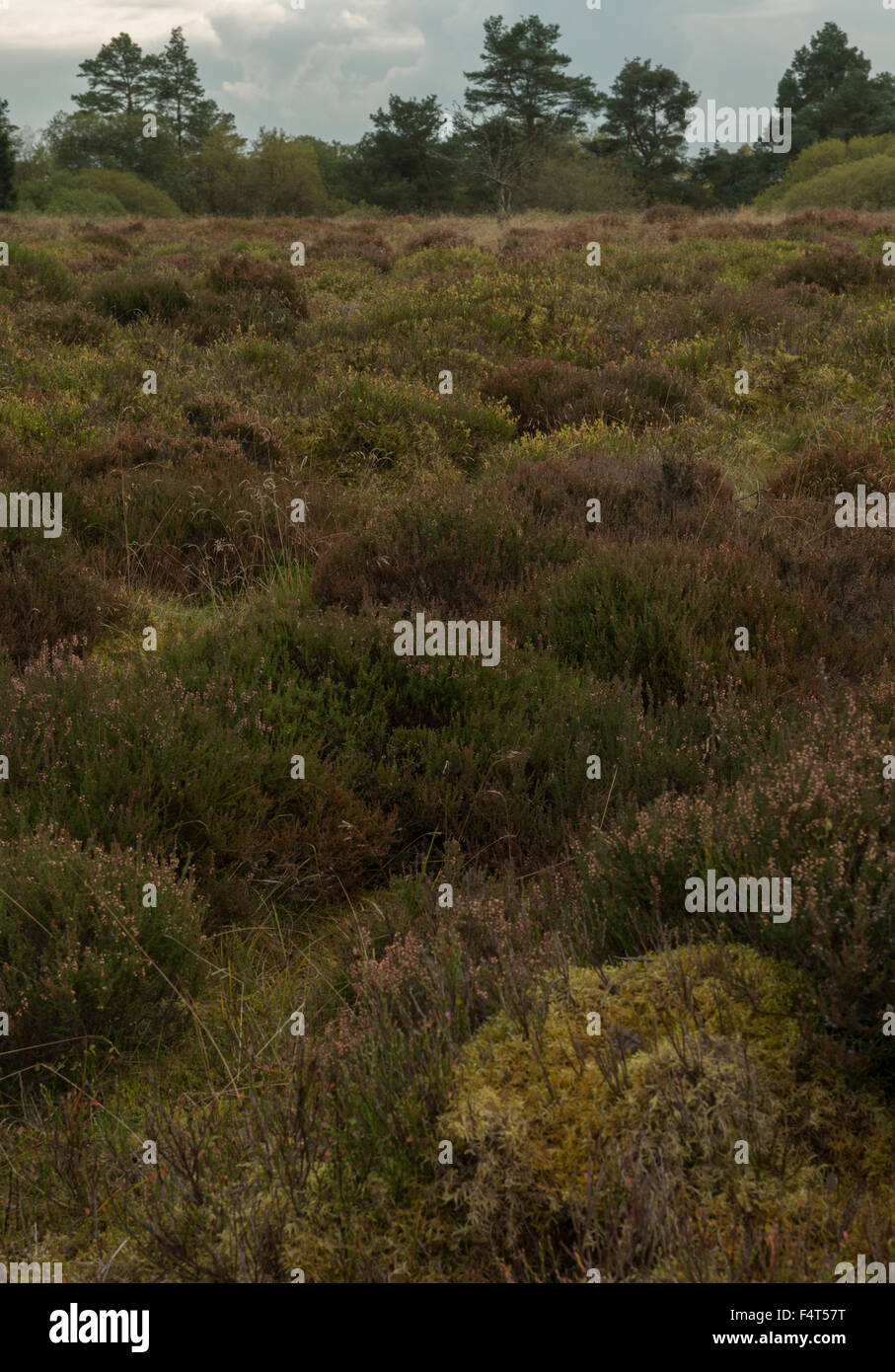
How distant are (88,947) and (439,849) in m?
1.31

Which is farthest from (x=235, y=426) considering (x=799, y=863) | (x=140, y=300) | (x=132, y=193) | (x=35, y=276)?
(x=132, y=193)

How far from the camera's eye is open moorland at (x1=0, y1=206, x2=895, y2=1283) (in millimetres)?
1893

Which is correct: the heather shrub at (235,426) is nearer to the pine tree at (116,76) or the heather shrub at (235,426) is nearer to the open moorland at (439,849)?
the open moorland at (439,849)

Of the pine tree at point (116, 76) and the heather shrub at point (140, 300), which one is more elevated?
the pine tree at point (116, 76)

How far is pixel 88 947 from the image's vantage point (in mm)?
2676

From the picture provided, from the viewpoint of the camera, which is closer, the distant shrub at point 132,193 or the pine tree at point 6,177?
the pine tree at point 6,177

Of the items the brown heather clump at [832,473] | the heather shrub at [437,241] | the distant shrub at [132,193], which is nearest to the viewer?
the brown heather clump at [832,473]

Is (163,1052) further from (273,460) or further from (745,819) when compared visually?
(273,460)

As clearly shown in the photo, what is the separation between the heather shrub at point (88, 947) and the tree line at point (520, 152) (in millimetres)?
40845

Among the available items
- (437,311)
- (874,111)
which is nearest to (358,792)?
(437,311)

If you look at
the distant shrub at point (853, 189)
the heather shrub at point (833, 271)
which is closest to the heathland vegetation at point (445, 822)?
the heather shrub at point (833, 271)

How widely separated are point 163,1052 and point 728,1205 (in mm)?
1550

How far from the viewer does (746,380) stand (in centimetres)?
924

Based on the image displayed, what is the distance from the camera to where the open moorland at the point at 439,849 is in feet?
6.21
